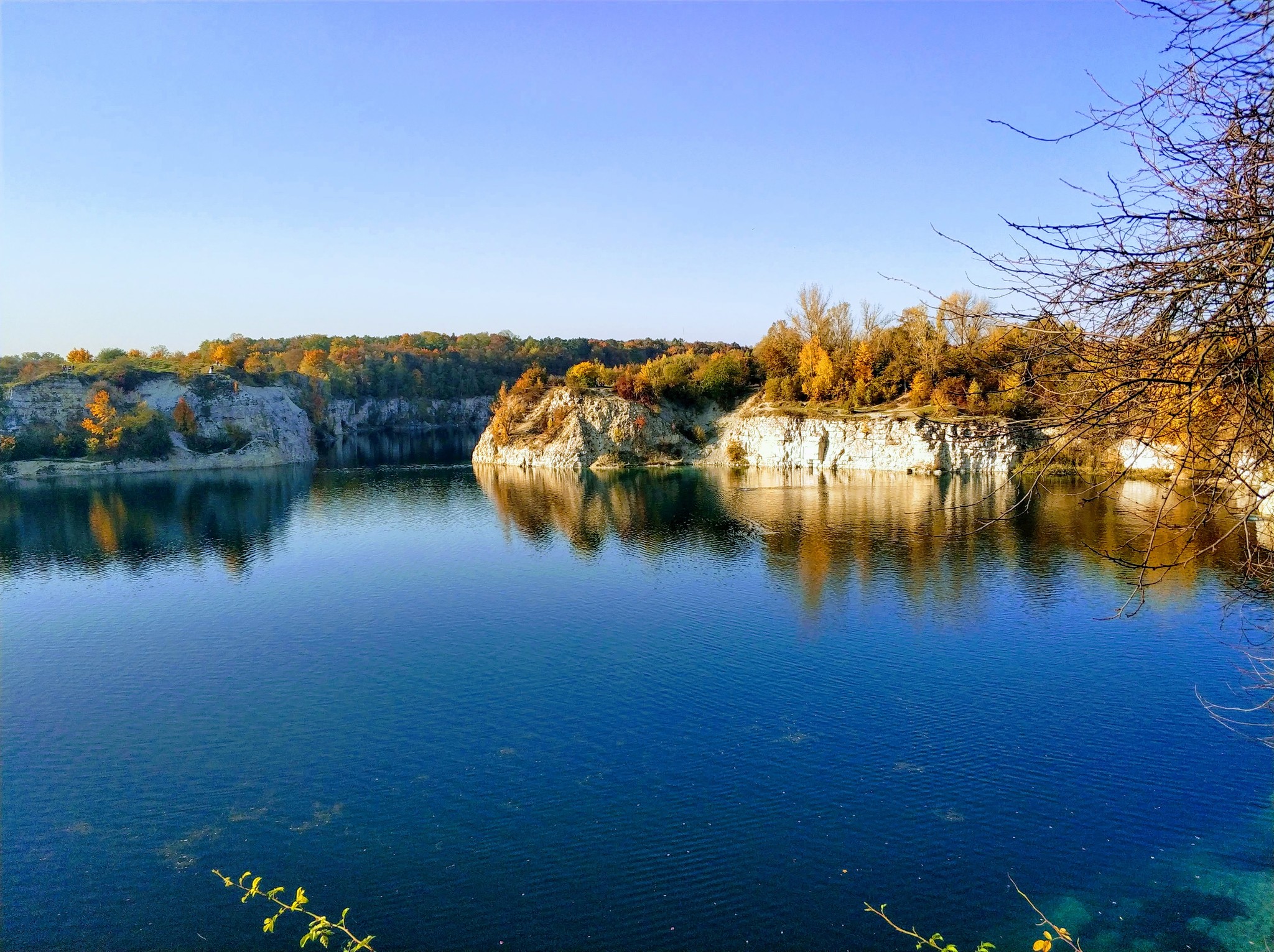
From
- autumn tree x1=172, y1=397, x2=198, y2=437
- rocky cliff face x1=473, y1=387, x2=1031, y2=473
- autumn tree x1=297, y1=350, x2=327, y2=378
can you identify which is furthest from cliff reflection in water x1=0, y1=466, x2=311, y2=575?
autumn tree x1=297, y1=350, x2=327, y2=378

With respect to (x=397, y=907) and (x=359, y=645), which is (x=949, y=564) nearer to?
(x=359, y=645)

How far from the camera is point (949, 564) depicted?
2981cm

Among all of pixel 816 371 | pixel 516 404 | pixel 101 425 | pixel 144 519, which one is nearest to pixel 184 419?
pixel 101 425

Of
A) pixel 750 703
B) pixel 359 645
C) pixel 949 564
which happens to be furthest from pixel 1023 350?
pixel 949 564

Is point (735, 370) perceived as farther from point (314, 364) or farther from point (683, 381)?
point (314, 364)

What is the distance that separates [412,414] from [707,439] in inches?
2795

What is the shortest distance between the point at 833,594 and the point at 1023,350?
22.5 meters

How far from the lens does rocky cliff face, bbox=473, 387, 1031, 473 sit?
60688 millimetres

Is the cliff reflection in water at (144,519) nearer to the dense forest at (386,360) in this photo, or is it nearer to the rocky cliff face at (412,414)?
the dense forest at (386,360)

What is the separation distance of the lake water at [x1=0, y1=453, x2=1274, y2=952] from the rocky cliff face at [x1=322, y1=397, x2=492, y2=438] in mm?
93379

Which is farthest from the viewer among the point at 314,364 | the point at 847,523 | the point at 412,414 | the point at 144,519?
the point at 412,414

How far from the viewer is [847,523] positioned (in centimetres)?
3922

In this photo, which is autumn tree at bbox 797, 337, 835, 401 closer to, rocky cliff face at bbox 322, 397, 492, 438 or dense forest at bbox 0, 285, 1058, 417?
dense forest at bbox 0, 285, 1058, 417

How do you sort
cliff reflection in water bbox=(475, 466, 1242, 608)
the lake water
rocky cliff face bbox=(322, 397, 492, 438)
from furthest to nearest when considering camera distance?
rocky cliff face bbox=(322, 397, 492, 438), cliff reflection in water bbox=(475, 466, 1242, 608), the lake water
